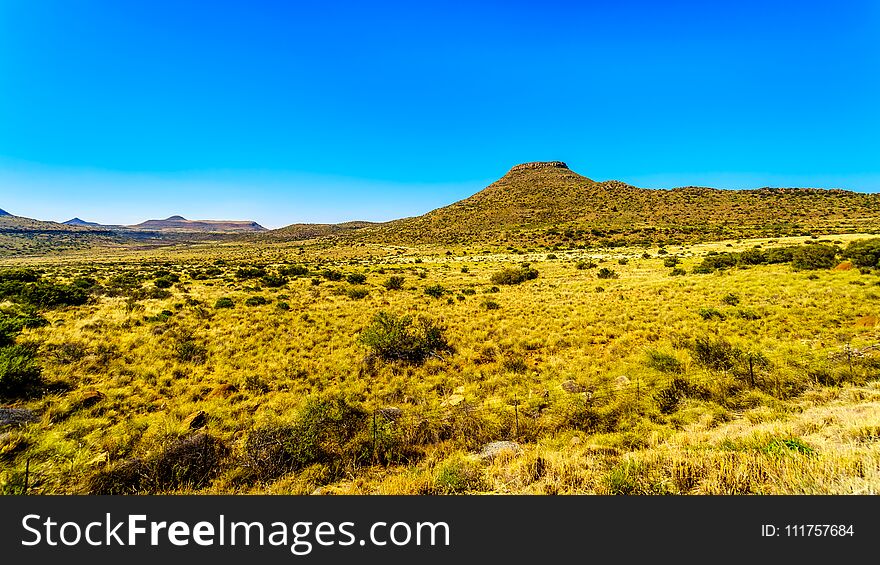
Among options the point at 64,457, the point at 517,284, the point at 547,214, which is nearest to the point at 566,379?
the point at 64,457

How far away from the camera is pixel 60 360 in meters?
A: 10.7

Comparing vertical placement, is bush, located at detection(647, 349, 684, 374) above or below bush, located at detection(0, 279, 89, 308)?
below

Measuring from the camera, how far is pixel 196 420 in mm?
7820

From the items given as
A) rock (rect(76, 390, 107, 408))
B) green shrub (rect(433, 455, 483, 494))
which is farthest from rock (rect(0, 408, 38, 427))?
green shrub (rect(433, 455, 483, 494))

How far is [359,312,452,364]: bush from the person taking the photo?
12133 mm

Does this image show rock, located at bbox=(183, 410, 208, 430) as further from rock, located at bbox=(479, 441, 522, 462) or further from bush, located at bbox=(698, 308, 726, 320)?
bush, located at bbox=(698, 308, 726, 320)

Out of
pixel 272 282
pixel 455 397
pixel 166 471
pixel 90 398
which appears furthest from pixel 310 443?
pixel 272 282

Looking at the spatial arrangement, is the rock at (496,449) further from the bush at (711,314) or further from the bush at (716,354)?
the bush at (711,314)

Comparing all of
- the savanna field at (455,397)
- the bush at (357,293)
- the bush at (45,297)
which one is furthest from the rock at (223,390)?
the bush at (45,297)

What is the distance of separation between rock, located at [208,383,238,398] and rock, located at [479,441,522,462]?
23.5 feet

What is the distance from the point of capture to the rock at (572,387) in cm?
927

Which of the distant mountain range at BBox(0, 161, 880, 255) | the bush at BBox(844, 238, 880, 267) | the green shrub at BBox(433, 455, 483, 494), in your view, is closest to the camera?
the green shrub at BBox(433, 455, 483, 494)
